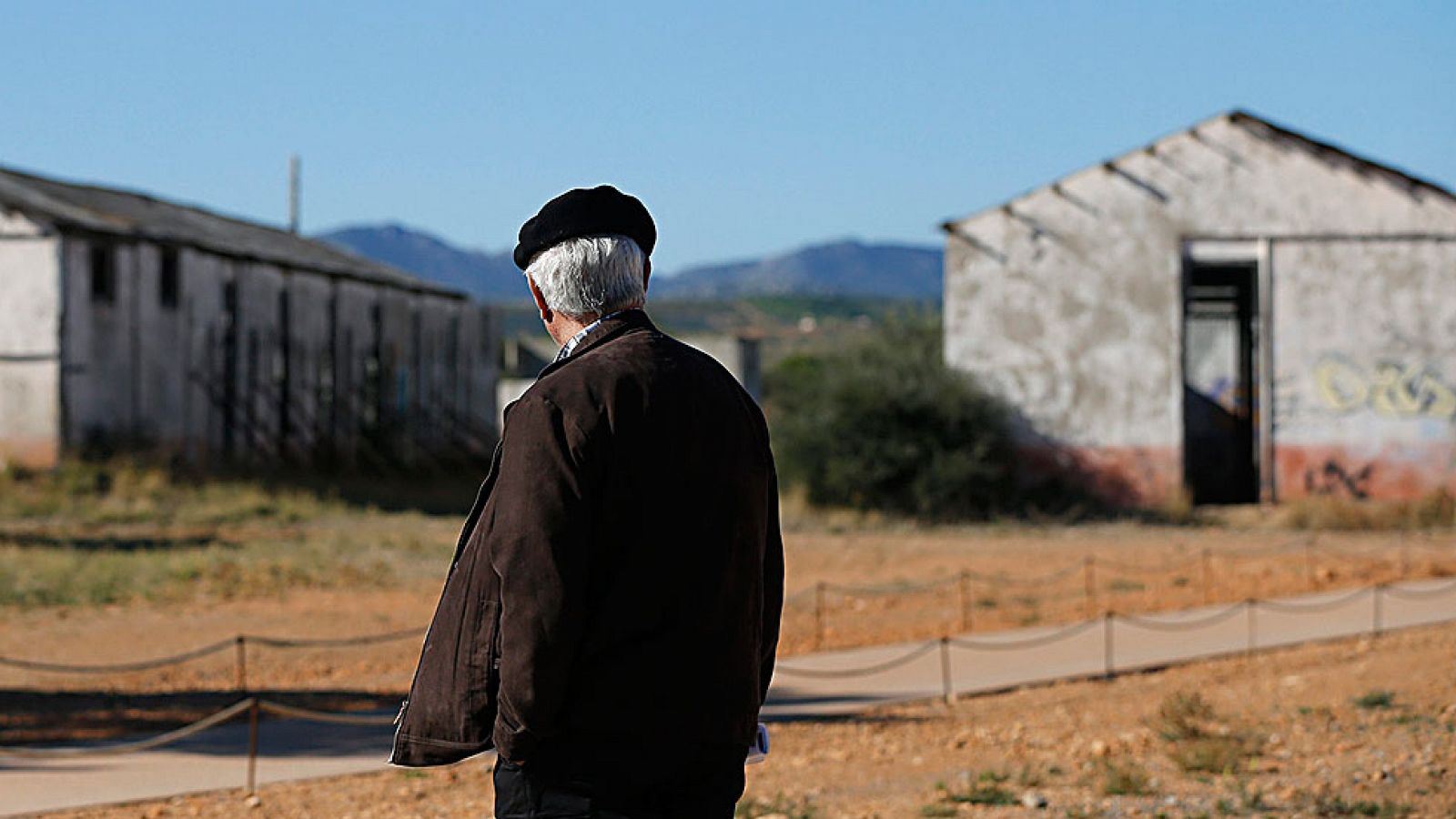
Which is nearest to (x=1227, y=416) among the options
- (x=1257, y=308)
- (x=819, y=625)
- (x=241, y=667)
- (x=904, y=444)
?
(x=1257, y=308)

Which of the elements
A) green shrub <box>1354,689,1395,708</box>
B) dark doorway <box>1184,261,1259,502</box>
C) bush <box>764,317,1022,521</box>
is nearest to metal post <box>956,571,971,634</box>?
green shrub <box>1354,689,1395,708</box>

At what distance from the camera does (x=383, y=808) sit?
9.16m

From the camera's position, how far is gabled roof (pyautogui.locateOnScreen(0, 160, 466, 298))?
3170 cm

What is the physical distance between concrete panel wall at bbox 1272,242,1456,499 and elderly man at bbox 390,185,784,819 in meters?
28.5

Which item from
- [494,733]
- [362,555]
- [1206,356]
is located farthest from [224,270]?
[494,733]

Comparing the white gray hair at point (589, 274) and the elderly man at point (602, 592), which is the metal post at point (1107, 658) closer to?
the elderly man at point (602, 592)

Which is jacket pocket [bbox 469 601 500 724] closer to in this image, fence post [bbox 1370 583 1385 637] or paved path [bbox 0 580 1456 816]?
paved path [bbox 0 580 1456 816]

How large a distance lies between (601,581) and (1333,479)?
2898 centimetres

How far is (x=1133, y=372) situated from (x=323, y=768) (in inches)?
898

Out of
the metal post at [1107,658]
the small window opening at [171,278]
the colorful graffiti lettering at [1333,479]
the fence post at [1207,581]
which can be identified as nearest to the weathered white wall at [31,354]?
the small window opening at [171,278]

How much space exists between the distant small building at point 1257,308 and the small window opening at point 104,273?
15.2 meters

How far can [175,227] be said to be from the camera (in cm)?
3738

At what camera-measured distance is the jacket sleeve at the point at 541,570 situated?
3.26 m

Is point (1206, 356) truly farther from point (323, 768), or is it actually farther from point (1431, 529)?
point (323, 768)
